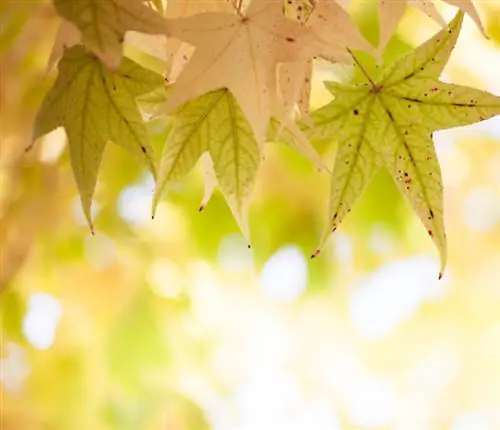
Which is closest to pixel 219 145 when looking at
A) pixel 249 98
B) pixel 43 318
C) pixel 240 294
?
pixel 249 98

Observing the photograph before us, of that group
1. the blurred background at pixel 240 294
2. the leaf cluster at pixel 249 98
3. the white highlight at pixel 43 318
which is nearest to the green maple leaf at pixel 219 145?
the leaf cluster at pixel 249 98

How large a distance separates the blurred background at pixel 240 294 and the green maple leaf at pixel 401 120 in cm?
71

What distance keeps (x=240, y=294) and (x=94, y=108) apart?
51.4 inches

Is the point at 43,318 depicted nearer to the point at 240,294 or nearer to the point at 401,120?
the point at 240,294

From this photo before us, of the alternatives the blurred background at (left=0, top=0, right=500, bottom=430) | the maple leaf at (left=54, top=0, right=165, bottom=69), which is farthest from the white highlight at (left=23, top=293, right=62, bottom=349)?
the maple leaf at (left=54, top=0, right=165, bottom=69)

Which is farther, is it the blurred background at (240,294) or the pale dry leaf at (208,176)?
the blurred background at (240,294)

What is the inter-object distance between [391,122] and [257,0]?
13 cm

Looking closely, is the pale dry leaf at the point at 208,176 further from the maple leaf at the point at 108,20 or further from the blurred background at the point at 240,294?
the blurred background at the point at 240,294

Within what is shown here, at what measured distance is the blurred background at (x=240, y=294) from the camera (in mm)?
1401

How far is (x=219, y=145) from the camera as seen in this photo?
562 mm

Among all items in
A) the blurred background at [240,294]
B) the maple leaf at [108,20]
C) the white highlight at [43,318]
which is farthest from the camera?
the white highlight at [43,318]

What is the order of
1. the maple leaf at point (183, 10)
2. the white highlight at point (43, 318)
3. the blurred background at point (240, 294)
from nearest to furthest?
the maple leaf at point (183, 10), the blurred background at point (240, 294), the white highlight at point (43, 318)

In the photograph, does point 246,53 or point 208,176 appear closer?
point 246,53

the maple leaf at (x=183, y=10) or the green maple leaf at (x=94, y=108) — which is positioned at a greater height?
the maple leaf at (x=183, y=10)
